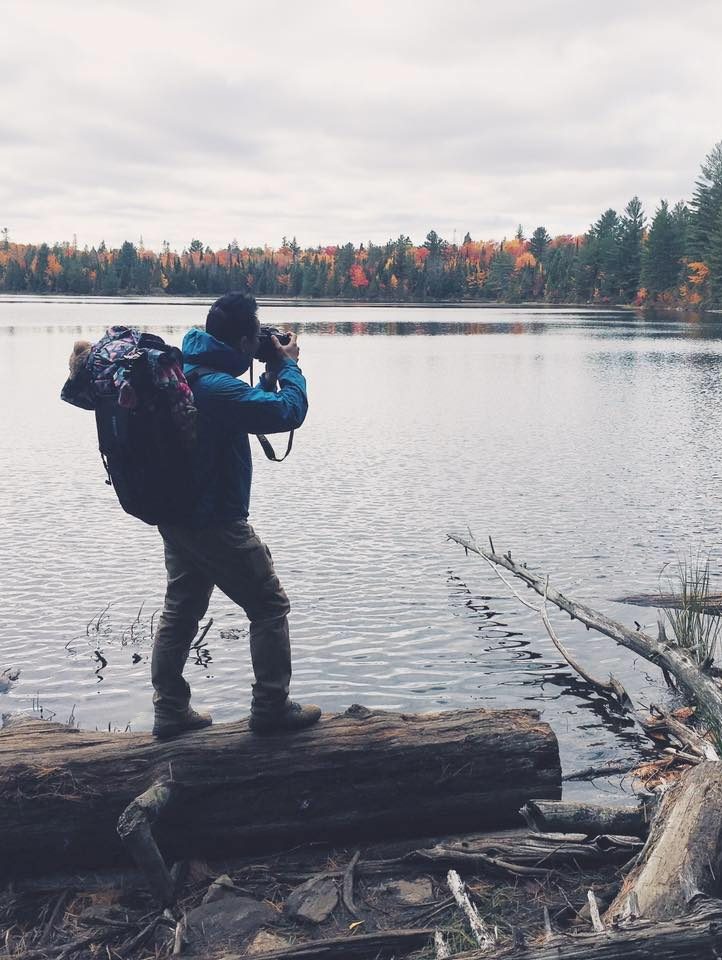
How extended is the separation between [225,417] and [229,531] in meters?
0.69

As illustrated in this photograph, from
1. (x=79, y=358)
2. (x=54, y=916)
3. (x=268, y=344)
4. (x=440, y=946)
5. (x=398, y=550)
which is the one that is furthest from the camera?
(x=398, y=550)

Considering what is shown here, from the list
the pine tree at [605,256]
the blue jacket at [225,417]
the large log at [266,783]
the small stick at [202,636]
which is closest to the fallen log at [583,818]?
the large log at [266,783]

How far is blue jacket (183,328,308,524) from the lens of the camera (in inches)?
218

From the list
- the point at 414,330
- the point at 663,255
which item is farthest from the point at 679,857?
the point at 663,255

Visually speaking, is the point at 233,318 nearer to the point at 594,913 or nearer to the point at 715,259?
the point at 594,913

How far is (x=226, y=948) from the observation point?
4.82m

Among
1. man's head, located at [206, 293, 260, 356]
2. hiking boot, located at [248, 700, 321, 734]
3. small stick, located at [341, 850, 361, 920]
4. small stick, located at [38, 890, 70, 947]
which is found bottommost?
small stick, located at [38, 890, 70, 947]

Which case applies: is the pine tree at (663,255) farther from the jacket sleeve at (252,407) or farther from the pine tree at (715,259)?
the jacket sleeve at (252,407)

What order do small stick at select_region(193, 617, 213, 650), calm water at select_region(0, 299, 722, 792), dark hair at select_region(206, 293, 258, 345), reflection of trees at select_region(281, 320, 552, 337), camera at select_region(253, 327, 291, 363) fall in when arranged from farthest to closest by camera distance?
reflection of trees at select_region(281, 320, 552, 337), small stick at select_region(193, 617, 213, 650), calm water at select_region(0, 299, 722, 792), camera at select_region(253, 327, 291, 363), dark hair at select_region(206, 293, 258, 345)

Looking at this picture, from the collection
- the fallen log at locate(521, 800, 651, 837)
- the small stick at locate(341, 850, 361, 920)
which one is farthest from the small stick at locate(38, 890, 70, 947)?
the fallen log at locate(521, 800, 651, 837)

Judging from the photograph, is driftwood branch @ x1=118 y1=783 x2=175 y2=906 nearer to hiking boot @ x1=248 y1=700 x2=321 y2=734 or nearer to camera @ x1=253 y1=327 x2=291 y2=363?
hiking boot @ x1=248 y1=700 x2=321 y2=734

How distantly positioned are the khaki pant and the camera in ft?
3.51

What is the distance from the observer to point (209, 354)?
5648mm

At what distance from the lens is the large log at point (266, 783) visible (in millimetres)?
5582
